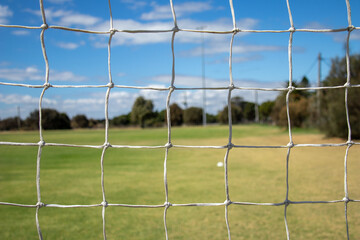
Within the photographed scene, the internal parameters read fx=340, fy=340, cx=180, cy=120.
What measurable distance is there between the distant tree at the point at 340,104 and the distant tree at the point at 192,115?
26211 mm

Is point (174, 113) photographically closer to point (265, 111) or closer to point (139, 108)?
point (139, 108)

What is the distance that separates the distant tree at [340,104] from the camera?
420 inches

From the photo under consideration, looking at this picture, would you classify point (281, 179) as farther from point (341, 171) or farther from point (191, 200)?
point (191, 200)

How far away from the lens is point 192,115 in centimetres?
3856

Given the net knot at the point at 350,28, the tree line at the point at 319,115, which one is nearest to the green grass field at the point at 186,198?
the tree line at the point at 319,115

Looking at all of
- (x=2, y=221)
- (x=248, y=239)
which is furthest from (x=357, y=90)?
(x=2, y=221)

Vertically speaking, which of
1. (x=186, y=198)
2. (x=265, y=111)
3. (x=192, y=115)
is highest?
(x=265, y=111)

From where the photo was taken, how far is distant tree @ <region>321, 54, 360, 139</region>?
10.7 m

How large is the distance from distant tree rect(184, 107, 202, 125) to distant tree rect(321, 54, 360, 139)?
26211 mm

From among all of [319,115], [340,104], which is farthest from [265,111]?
[340,104]

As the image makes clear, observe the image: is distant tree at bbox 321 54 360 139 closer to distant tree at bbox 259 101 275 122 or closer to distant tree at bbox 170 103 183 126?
distant tree at bbox 170 103 183 126

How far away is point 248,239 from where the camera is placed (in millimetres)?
2521

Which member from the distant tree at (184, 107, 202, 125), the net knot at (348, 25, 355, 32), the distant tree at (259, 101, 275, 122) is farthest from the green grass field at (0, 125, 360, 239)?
the distant tree at (259, 101, 275, 122)

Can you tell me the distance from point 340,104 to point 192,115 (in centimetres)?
2770
